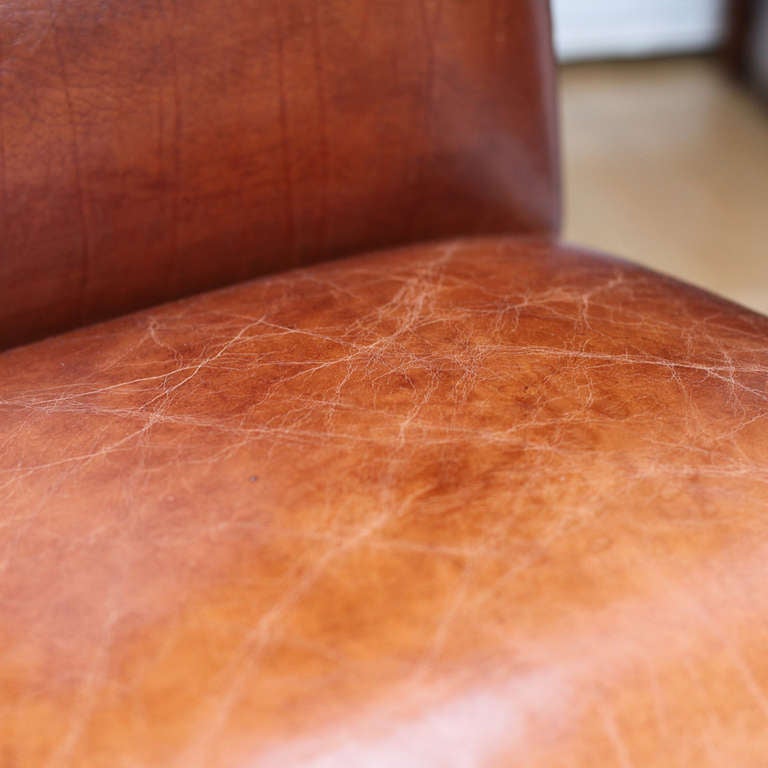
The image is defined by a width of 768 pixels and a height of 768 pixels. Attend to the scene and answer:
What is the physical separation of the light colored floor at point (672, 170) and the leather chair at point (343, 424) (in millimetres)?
852

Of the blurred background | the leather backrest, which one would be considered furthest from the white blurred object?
the leather backrest

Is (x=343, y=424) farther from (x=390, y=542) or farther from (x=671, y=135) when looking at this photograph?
(x=671, y=135)

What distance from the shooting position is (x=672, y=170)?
191cm

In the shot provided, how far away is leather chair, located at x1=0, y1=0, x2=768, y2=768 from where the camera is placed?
0.42m

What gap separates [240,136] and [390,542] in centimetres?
37

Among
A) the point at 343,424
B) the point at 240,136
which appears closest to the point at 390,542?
the point at 343,424

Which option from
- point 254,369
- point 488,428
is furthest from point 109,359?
point 488,428

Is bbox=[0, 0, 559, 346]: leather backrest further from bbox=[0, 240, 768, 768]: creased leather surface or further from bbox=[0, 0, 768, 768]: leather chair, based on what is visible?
bbox=[0, 240, 768, 768]: creased leather surface

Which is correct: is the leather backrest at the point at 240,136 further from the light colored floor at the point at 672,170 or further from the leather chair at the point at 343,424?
the light colored floor at the point at 672,170

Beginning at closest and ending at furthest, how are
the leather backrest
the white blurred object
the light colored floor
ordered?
the leather backrest, the light colored floor, the white blurred object

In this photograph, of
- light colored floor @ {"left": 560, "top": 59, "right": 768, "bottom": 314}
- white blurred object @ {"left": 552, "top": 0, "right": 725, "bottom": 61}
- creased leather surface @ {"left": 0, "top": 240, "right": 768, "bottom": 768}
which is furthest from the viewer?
white blurred object @ {"left": 552, "top": 0, "right": 725, "bottom": 61}

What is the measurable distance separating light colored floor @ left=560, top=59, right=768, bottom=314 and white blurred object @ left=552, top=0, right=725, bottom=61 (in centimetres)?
4

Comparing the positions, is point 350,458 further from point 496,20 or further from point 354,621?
point 496,20

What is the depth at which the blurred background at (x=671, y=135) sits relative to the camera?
5.37 ft
